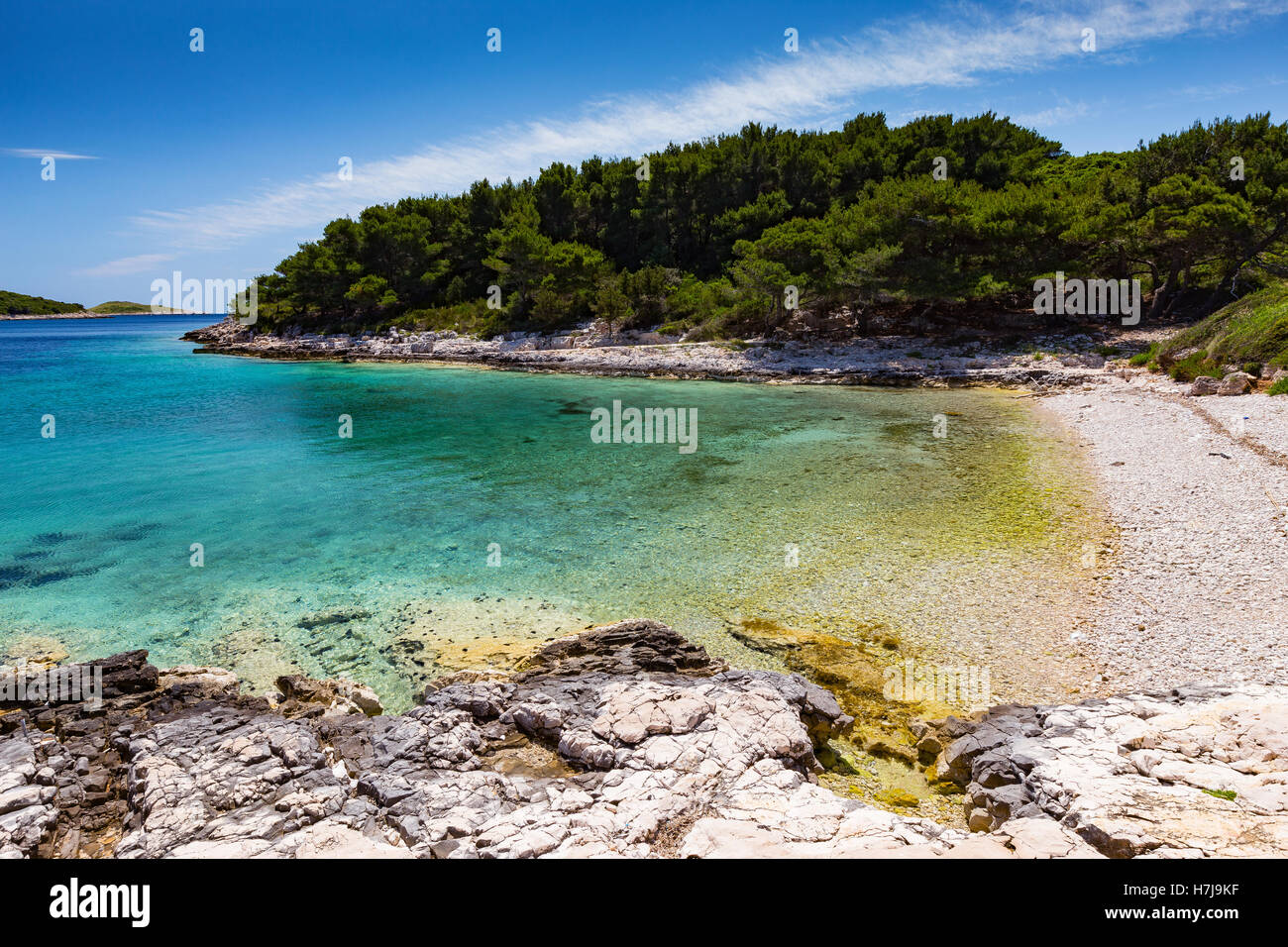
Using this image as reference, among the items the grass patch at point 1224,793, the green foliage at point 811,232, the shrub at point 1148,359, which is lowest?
the grass patch at point 1224,793

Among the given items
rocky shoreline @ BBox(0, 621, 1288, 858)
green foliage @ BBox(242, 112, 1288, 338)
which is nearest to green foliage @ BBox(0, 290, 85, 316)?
green foliage @ BBox(242, 112, 1288, 338)

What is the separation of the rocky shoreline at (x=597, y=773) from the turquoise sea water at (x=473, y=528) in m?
1.74

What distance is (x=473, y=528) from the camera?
542 inches

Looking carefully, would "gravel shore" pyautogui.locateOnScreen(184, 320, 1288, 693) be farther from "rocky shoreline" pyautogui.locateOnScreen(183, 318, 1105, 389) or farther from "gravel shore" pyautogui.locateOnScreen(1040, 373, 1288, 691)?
"rocky shoreline" pyautogui.locateOnScreen(183, 318, 1105, 389)

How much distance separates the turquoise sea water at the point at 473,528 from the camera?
→ 9.52 meters

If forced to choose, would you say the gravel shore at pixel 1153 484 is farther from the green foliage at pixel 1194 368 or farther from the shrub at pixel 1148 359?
the shrub at pixel 1148 359

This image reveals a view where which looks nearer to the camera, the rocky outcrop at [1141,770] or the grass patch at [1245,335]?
the rocky outcrop at [1141,770]

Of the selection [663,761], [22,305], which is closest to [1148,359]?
[663,761]

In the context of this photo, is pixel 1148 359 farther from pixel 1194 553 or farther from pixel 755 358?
pixel 1194 553

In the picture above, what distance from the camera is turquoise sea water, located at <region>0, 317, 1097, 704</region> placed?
31.2ft

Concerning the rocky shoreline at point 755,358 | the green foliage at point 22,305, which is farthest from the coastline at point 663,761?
the green foliage at point 22,305

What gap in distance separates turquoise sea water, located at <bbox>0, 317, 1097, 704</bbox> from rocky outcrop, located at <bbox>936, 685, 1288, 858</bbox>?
3.18m

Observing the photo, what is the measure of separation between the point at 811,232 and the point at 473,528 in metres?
35.1
